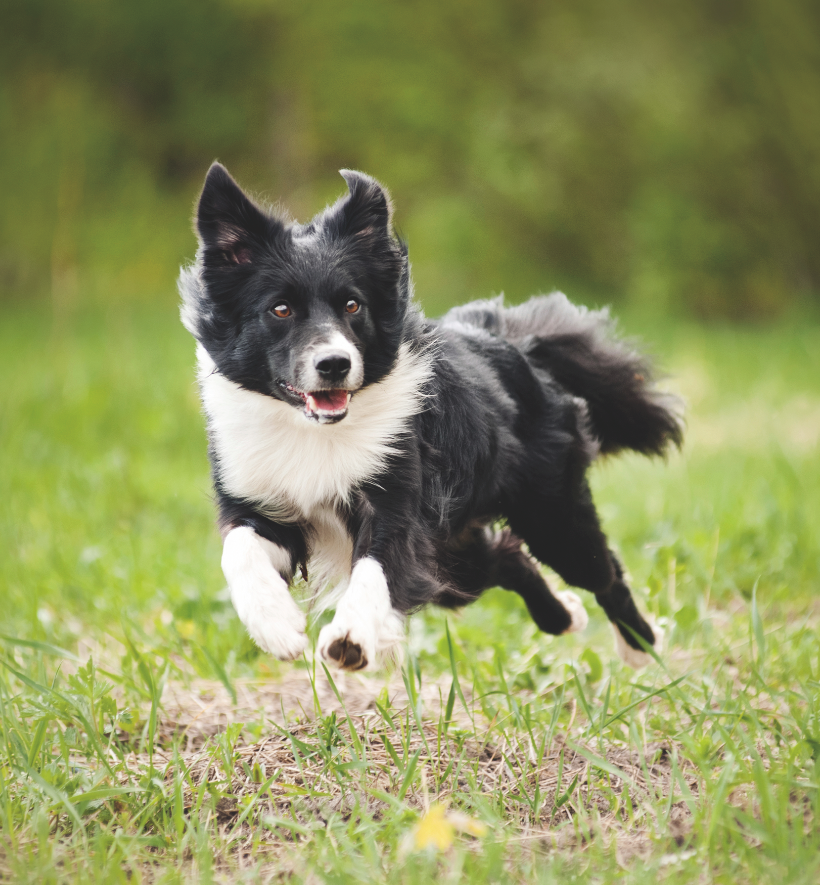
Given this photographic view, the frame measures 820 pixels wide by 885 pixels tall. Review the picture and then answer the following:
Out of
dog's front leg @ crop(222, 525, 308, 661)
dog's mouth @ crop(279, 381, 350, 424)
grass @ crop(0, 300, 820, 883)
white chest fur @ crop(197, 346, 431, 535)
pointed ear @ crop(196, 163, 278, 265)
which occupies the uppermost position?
pointed ear @ crop(196, 163, 278, 265)

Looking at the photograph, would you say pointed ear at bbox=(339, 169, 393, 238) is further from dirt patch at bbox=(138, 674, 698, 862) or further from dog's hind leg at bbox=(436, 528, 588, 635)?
dirt patch at bbox=(138, 674, 698, 862)

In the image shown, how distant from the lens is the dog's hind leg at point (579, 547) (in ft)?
12.0

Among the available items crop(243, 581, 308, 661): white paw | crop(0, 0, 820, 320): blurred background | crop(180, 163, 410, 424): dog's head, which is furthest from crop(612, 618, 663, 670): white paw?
crop(0, 0, 820, 320): blurred background

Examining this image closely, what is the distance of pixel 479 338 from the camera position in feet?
11.9

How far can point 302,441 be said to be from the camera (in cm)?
314

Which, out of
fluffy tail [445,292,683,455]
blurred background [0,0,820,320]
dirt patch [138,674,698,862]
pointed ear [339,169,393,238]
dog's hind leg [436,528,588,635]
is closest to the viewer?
dirt patch [138,674,698,862]

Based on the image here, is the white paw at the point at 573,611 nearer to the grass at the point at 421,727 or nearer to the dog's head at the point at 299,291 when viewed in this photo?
the grass at the point at 421,727

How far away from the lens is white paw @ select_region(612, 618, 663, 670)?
157 inches

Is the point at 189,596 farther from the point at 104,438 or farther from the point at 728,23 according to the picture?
the point at 728,23

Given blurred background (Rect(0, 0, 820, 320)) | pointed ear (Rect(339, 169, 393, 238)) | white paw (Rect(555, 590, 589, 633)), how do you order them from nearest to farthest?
1. pointed ear (Rect(339, 169, 393, 238))
2. white paw (Rect(555, 590, 589, 633))
3. blurred background (Rect(0, 0, 820, 320))

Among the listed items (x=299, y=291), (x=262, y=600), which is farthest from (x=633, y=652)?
(x=299, y=291)

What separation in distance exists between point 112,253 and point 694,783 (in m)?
15.4

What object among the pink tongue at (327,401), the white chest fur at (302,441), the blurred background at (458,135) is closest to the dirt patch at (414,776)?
the white chest fur at (302,441)

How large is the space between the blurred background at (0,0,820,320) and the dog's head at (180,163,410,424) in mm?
9756
